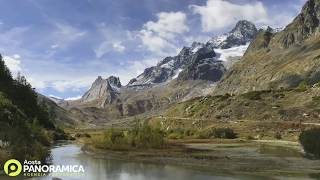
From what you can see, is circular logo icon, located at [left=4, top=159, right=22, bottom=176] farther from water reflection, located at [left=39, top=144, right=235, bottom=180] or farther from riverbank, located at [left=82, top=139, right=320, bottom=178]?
riverbank, located at [left=82, top=139, right=320, bottom=178]

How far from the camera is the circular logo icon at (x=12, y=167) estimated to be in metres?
50.2

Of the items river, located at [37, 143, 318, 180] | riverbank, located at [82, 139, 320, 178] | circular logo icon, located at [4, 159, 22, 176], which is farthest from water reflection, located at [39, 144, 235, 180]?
riverbank, located at [82, 139, 320, 178]

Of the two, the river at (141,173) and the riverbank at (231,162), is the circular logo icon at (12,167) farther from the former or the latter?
the riverbank at (231,162)

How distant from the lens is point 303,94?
185m

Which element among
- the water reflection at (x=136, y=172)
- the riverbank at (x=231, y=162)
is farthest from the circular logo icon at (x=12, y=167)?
the riverbank at (x=231, y=162)

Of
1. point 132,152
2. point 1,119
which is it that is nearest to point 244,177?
point 132,152

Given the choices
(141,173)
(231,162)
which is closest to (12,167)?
(141,173)

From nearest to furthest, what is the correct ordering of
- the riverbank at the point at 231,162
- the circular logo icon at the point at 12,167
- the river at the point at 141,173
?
the circular logo icon at the point at 12,167
the river at the point at 141,173
the riverbank at the point at 231,162

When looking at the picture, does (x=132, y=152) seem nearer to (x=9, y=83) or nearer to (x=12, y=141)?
(x=12, y=141)

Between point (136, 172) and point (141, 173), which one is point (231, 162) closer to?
point (136, 172)

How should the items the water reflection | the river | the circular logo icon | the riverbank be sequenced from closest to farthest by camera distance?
the circular logo icon < the river < the water reflection < the riverbank

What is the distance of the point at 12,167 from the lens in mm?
51344

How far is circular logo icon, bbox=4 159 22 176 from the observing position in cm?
5016

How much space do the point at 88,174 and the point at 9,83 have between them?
107657 millimetres
